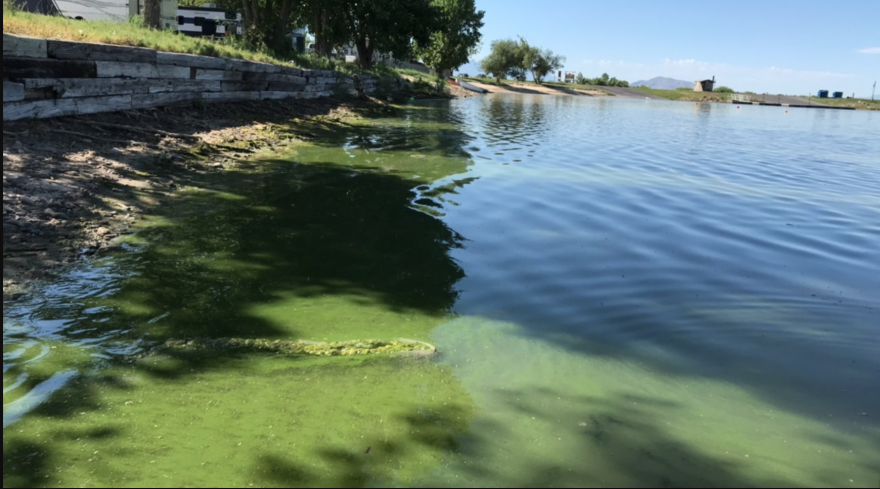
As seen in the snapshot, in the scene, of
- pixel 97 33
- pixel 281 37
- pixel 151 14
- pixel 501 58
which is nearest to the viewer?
pixel 97 33

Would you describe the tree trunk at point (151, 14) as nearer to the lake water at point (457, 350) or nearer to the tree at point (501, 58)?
the lake water at point (457, 350)

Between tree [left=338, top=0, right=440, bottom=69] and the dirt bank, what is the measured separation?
22855 millimetres

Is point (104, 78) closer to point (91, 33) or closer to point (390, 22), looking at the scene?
point (91, 33)

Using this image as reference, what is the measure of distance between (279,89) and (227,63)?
3.94 meters

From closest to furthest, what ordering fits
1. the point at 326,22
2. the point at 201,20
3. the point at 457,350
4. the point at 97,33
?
the point at 457,350
the point at 97,33
the point at 326,22
the point at 201,20

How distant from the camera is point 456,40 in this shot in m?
61.2

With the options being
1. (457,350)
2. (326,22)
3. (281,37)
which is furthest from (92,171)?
(326,22)

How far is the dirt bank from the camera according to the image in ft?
17.3

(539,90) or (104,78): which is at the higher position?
(539,90)

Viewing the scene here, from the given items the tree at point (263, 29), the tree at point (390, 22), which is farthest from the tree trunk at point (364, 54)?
the tree at point (263, 29)

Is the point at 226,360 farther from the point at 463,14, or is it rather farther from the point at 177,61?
the point at 463,14

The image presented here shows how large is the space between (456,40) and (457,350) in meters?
61.3

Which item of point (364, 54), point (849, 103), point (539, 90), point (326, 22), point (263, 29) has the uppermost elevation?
point (849, 103)

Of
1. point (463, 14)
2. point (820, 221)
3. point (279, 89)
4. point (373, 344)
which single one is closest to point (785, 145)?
point (820, 221)
